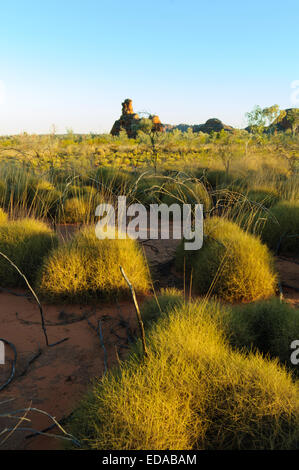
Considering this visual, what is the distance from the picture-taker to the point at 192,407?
5.66 feet

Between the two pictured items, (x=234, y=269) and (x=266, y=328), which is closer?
(x=266, y=328)

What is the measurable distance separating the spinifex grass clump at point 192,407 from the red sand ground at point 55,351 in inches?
15.0

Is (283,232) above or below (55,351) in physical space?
above

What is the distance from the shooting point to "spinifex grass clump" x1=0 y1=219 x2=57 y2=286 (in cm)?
425

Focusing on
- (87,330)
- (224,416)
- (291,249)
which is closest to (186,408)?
(224,416)

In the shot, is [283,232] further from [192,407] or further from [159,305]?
[192,407]

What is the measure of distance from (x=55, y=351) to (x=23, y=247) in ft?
6.37

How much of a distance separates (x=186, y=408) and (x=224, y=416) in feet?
0.69

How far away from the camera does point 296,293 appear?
4020 mm

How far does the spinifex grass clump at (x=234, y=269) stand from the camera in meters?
3.75

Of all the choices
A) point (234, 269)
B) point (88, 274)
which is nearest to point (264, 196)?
point (234, 269)

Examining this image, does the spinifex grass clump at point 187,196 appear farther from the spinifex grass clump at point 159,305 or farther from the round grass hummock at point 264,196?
the spinifex grass clump at point 159,305

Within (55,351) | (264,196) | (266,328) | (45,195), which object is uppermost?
(264,196)

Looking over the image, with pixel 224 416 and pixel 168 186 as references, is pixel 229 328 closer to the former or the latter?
pixel 224 416
